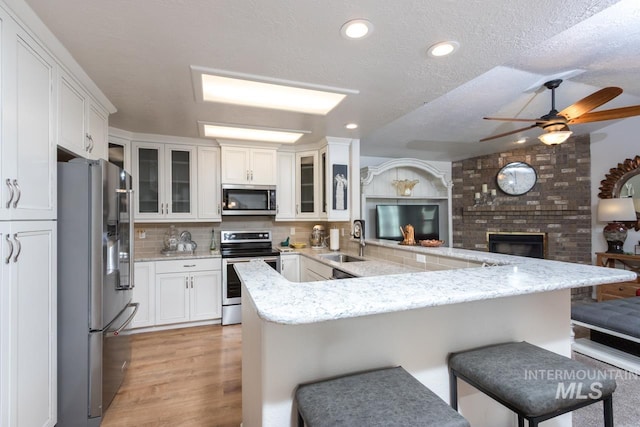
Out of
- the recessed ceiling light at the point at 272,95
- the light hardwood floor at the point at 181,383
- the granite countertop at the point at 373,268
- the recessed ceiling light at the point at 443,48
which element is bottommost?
the light hardwood floor at the point at 181,383

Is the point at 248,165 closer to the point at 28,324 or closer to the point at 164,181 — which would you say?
the point at 164,181

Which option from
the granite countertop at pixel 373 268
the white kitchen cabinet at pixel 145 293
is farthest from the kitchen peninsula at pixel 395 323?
the white kitchen cabinet at pixel 145 293

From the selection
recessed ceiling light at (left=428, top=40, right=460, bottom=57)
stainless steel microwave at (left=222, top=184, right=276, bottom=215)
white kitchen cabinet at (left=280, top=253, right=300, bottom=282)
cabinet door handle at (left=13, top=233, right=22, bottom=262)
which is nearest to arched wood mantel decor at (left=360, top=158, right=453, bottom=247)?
white kitchen cabinet at (left=280, top=253, right=300, bottom=282)

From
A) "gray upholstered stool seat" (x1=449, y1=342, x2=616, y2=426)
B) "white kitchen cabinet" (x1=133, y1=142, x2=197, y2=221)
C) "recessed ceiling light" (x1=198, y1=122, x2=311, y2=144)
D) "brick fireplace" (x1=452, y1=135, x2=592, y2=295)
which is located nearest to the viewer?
"gray upholstered stool seat" (x1=449, y1=342, x2=616, y2=426)

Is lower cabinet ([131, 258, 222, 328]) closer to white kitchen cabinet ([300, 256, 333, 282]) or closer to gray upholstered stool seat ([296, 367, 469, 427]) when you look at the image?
white kitchen cabinet ([300, 256, 333, 282])

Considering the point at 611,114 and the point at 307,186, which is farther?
the point at 307,186

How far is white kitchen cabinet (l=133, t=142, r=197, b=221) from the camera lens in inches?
141

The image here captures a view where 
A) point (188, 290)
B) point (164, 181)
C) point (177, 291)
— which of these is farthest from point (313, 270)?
point (164, 181)

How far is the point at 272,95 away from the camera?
8.77ft

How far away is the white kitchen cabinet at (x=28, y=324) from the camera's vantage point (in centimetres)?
132

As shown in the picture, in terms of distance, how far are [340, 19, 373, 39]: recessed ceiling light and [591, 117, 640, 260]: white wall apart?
186 inches

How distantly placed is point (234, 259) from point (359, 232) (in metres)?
1.54

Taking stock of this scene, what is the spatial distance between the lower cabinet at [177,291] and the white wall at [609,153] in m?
5.43

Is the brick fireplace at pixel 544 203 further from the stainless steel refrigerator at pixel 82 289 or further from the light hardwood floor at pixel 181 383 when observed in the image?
the stainless steel refrigerator at pixel 82 289
